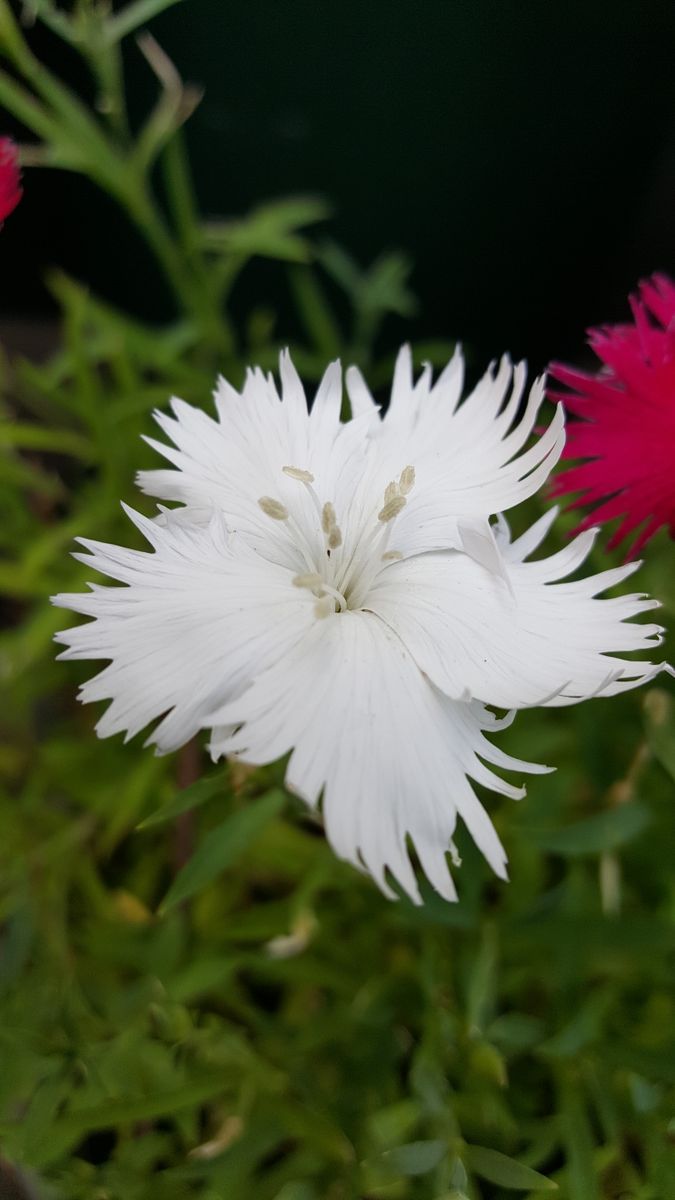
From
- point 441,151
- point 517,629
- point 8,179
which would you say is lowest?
point 517,629

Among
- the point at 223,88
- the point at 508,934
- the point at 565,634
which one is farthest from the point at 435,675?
the point at 223,88

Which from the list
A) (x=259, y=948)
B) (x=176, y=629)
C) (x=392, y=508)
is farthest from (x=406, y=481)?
(x=259, y=948)

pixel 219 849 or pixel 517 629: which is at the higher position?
pixel 517 629

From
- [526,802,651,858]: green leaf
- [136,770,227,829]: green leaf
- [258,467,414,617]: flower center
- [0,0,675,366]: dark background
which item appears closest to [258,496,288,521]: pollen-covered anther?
[258,467,414,617]: flower center

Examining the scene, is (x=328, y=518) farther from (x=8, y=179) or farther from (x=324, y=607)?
(x=8, y=179)

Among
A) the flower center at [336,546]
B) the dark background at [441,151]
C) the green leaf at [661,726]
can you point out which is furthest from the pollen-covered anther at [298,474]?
the dark background at [441,151]

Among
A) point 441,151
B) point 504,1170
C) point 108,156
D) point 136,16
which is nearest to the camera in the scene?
point 504,1170

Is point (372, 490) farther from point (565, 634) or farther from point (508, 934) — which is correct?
point (508, 934)
